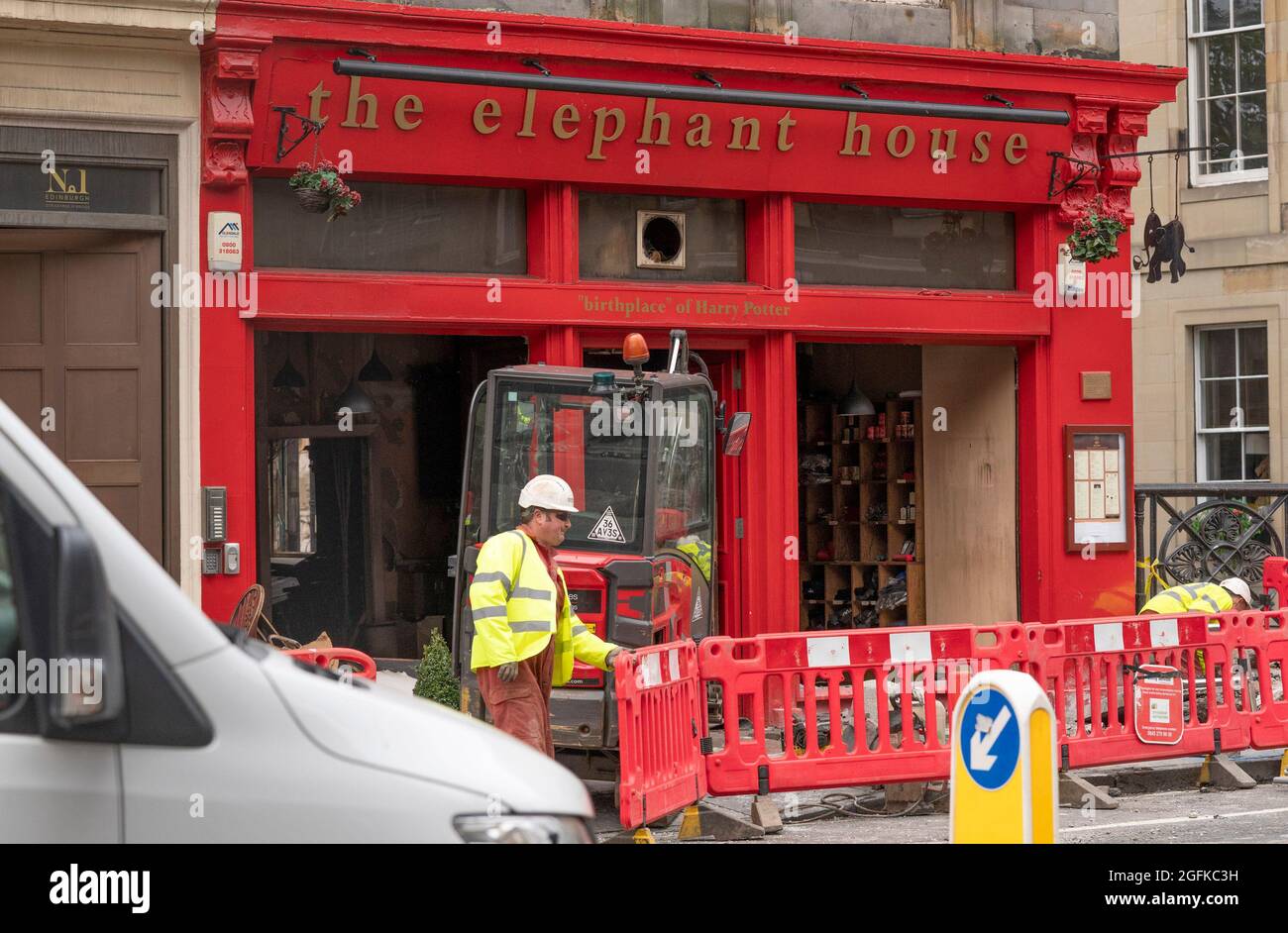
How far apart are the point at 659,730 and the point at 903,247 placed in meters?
6.75

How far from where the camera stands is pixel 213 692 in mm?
3199

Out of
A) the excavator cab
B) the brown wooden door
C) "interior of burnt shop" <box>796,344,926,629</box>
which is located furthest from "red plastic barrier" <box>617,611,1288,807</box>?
"interior of burnt shop" <box>796,344,926,629</box>

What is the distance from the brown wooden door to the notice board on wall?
7.69 m

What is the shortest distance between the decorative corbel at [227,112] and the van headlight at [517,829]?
9.27 m

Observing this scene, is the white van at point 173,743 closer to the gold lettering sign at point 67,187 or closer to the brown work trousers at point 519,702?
the brown work trousers at point 519,702

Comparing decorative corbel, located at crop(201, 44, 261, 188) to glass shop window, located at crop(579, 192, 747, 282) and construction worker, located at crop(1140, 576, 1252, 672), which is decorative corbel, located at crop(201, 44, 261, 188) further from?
construction worker, located at crop(1140, 576, 1252, 672)

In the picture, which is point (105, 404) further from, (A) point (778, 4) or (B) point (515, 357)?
(A) point (778, 4)

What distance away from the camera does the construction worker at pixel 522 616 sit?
859 centimetres

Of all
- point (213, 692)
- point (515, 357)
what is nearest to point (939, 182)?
point (515, 357)

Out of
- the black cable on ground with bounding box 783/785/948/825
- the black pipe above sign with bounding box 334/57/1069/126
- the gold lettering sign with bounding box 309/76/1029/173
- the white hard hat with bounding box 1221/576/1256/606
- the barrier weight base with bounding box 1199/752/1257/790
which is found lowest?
the black cable on ground with bounding box 783/785/948/825

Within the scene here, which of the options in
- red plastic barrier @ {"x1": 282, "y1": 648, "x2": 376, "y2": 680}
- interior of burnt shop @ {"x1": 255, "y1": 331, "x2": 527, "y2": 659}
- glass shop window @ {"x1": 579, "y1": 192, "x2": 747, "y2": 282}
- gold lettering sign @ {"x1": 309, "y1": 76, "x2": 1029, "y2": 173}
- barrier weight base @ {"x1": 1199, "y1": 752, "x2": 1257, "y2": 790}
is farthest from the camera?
interior of burnt shop @ {"x1": 255, "y1": 331, "x2": 527, "y2": 659}

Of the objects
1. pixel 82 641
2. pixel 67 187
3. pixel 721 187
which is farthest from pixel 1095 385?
pixel 82 641

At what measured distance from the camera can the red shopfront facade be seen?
12078 mm
